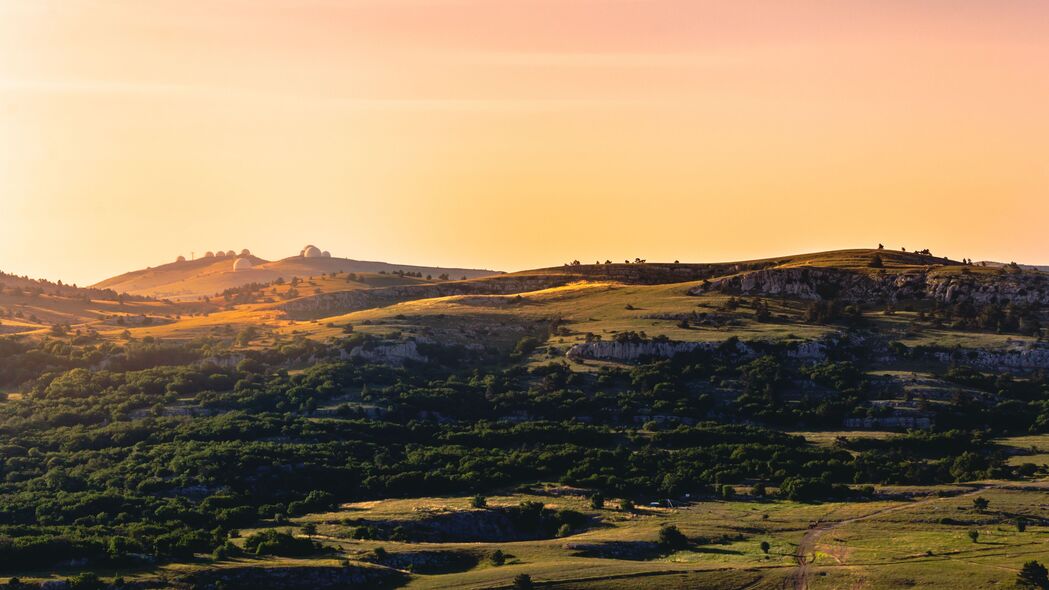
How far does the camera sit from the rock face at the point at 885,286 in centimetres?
15700

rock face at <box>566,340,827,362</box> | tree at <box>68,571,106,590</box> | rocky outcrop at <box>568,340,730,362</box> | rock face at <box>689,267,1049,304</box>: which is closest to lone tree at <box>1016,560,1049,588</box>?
tree at <box>68,571,106,590</box>

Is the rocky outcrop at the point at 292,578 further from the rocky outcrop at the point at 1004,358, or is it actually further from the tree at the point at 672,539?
the rocky outcrop at the point at 1004,358

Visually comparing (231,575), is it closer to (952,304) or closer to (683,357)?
(683,357)

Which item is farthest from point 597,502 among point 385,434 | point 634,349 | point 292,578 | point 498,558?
point 634,349

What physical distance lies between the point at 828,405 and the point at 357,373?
1916 inches

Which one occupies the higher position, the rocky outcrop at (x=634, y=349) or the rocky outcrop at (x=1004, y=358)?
the rocky outcrop at (x=634, y=349)

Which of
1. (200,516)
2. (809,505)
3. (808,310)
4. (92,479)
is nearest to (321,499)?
(200,516)

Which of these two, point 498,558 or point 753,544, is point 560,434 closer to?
point 753,544

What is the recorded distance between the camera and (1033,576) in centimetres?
7506

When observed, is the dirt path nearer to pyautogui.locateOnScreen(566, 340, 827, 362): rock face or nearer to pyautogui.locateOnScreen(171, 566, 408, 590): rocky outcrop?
pyautogui.locateOnScreen(171, 566, 408, 590): rocky outcrop

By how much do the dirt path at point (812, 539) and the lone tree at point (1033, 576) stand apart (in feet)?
35.1

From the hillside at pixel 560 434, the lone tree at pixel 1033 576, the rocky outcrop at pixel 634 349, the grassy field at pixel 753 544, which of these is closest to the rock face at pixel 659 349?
the rocky outcrop at pixel 634 349

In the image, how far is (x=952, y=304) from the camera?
157000mm

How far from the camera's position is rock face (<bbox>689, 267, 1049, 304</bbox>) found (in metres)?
157
